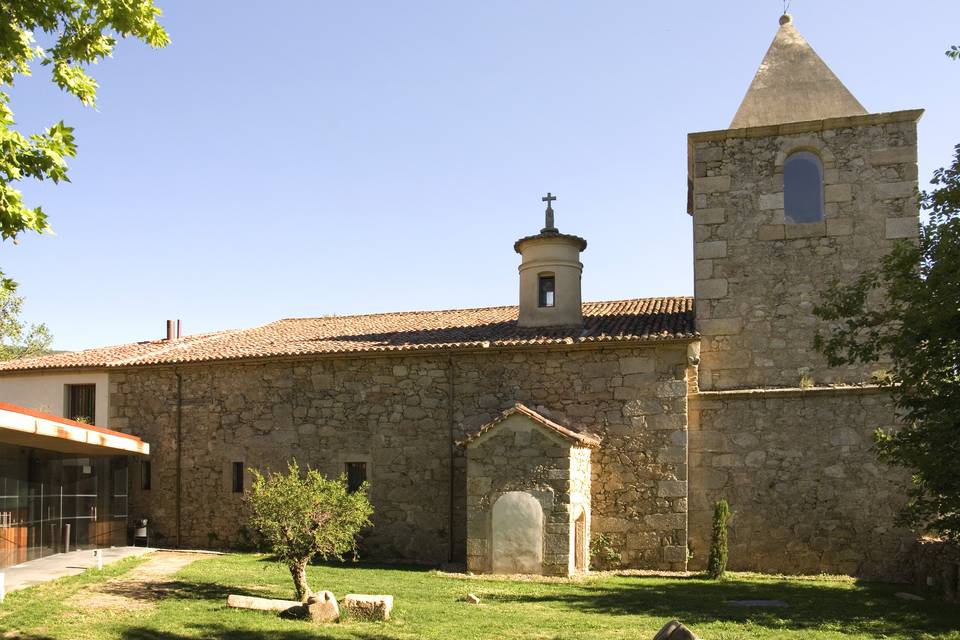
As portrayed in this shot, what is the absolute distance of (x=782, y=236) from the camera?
17.3 meters

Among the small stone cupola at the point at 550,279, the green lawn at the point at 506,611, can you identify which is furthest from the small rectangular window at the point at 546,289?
the green lawn at the point at 506,611

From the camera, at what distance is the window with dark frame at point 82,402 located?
20172 mm

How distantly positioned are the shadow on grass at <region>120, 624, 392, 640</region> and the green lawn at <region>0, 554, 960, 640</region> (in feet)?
0.04

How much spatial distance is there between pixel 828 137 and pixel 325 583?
1273 centimetres

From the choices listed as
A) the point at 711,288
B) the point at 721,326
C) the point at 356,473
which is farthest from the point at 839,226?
the point at 356,473

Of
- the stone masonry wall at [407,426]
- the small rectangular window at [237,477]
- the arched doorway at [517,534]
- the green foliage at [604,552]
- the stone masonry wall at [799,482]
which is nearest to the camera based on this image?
the arched doorway at [517,534]

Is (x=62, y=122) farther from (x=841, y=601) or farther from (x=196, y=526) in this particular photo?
(x=196, y=526)

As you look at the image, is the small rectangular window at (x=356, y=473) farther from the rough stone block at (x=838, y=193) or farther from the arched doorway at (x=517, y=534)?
the rough stone block at (x=838, y=193)

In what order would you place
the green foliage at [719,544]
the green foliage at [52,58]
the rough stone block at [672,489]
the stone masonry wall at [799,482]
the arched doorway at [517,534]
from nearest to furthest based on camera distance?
the green foliage at [52,58], the arched doorway at [517,534], the green foliage at [719,544], the stone masonry wall at [799,482], the rough stone block at [672,489]

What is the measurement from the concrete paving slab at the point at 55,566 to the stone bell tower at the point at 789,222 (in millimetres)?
11707

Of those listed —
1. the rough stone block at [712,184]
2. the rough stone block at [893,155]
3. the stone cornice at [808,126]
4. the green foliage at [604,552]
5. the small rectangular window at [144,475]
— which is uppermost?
the stone cornice at [808,126]

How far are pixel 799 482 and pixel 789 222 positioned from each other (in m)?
5.15

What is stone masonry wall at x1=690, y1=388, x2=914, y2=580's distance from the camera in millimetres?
15656

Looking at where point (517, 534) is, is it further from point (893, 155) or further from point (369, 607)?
point (893, 155)
